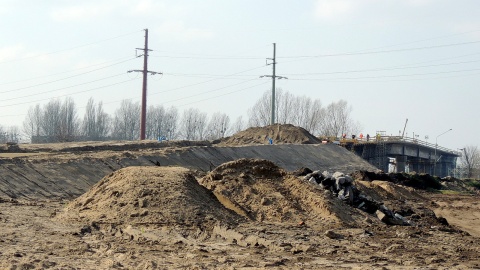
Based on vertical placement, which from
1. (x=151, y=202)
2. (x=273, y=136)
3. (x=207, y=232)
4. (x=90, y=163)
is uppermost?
(x=273, y=136)

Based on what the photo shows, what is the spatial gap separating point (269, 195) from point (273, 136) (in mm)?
38283

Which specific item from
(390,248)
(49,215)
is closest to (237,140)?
(49,215)

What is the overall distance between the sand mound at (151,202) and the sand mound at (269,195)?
1.27 metres

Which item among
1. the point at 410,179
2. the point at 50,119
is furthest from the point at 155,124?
the point at 410,179

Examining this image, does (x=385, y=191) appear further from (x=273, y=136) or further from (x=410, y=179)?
(x=273, y=136)

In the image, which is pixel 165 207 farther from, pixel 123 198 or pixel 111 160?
pixel 111 160

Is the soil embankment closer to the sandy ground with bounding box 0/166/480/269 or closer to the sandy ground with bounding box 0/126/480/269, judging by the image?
the sandy ground with bounding box 0/126/480/269

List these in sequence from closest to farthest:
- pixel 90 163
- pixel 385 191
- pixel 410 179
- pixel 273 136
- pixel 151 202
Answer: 1. pixel 151 202
2. pixel 90 163
3. pixel 385 191
4. pixel 410 179
5. pixel 273 136

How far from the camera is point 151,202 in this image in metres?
17.1

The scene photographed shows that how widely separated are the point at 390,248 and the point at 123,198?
6734 millimetres

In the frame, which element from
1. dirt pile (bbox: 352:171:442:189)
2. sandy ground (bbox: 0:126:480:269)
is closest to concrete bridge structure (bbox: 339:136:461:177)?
dirt pile (bbox: 352:171:442:189)

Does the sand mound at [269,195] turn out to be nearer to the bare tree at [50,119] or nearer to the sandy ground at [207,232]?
the sandy ground at [207,232]

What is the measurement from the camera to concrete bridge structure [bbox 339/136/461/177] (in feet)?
241

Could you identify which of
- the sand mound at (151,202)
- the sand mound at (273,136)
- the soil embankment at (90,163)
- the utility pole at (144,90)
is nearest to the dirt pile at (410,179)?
the soil embankment at (90,163)
